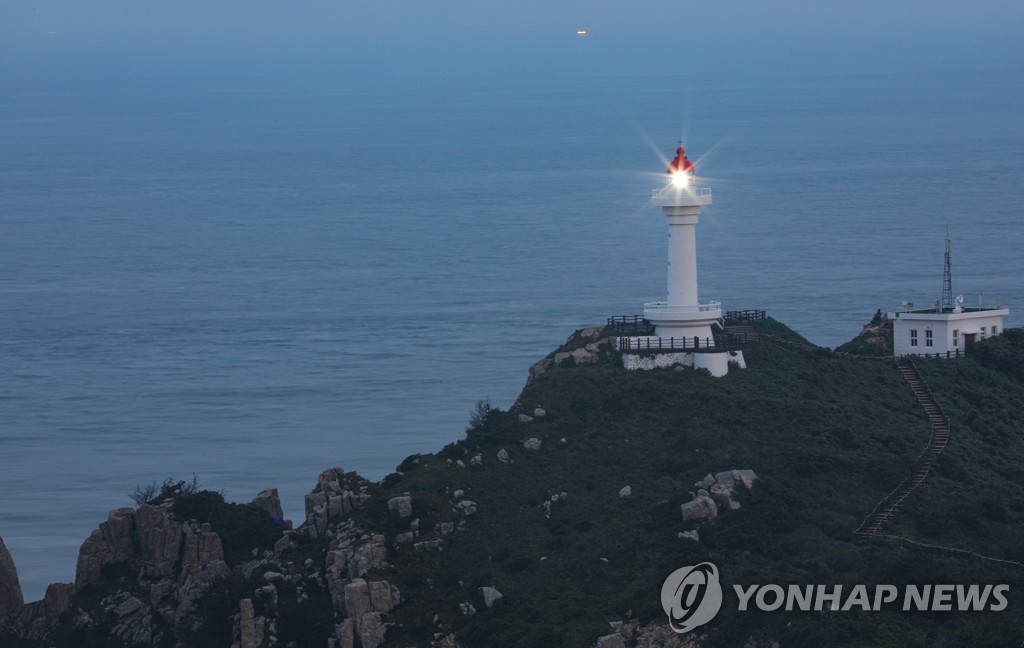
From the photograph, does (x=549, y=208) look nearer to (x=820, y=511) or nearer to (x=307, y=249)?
(x=307, y=249)

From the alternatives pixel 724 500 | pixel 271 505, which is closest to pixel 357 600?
pixel 724 500

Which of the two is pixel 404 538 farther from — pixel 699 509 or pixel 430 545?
pixel 699 509

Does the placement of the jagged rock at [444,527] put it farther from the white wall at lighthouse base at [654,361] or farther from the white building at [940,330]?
the white building at [940,330]

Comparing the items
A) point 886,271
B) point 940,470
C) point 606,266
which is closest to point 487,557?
point 940,470

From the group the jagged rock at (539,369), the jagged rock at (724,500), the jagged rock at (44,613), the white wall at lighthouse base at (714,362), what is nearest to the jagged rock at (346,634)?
the jagged rock at (44,613)

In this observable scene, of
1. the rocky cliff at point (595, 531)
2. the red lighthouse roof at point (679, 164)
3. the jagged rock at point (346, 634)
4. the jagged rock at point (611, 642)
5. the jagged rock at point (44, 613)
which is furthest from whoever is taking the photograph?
the red lighthouse roof at point (679, 164)
